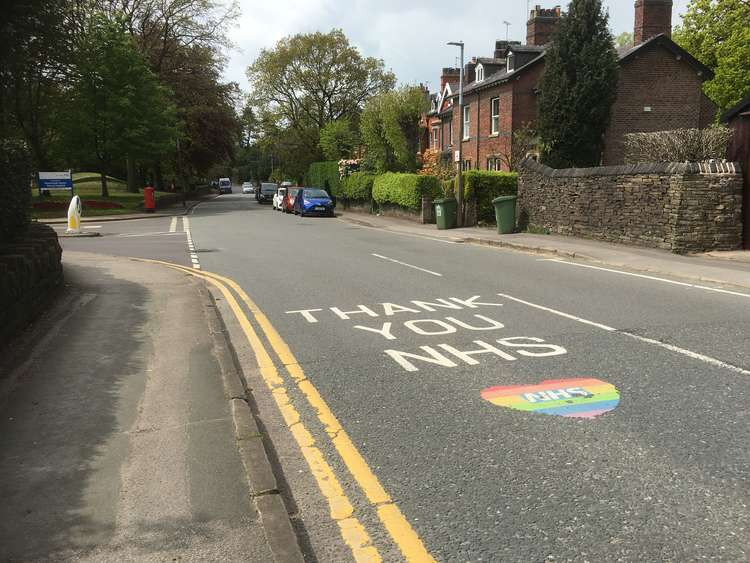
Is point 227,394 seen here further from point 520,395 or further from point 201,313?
point 201,313

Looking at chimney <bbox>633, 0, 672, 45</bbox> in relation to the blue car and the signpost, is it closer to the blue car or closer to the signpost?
the blue car

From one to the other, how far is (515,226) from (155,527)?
66.8 feet

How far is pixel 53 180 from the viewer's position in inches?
1383

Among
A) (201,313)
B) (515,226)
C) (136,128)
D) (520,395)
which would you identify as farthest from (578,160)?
(136,128)

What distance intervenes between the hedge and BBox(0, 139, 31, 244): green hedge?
58.4 feet

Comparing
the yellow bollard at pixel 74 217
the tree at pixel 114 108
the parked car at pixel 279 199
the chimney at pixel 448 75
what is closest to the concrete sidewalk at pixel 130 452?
the yellow bollard at pixel 74 217

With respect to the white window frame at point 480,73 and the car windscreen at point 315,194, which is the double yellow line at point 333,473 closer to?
the car windscreen at point 315,194

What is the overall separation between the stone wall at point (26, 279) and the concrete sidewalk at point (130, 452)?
0.29m

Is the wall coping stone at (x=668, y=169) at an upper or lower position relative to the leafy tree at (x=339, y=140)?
lower

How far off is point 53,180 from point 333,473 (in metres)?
36.3

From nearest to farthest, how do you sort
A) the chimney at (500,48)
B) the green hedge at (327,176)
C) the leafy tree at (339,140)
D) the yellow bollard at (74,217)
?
the yellow bollard at (74,217) < the chimney at (500,48) < the green hedge at (327,176) < the leafy tree at (339,140)

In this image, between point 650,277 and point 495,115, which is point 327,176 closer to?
point 495,115

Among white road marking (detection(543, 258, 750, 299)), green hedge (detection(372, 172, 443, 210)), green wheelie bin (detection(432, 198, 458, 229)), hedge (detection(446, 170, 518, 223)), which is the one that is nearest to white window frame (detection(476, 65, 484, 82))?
green hedge (detection(372, 172, 443, 210))

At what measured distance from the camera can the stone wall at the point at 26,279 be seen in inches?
273
